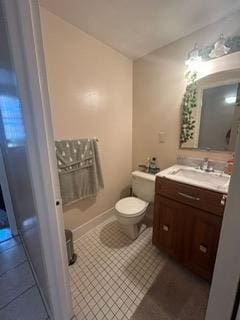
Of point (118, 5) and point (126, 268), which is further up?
point (118, 5)

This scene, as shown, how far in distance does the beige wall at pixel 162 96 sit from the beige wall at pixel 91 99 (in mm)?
162

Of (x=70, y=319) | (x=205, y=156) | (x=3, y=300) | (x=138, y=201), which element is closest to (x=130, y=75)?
(x=205, y=156)

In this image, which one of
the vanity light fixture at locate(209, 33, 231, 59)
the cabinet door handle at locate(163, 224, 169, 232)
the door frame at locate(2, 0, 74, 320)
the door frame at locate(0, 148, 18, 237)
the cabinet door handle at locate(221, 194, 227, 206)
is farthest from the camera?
the door frame at locate(0, 148, 18, 237)

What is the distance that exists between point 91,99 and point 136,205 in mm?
1309

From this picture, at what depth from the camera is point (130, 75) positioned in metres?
2.14

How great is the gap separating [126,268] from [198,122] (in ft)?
5.35

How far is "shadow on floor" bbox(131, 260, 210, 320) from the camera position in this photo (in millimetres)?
1128

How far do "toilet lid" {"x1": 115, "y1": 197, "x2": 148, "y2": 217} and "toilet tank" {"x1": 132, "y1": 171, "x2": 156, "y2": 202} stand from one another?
3.0 inches

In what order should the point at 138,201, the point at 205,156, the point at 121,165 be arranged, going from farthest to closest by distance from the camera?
the point at 121,165
the point at 138,201
the point at 205,156

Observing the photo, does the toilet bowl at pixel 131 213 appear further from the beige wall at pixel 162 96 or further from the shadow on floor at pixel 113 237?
the beige wall at pixel 162 96

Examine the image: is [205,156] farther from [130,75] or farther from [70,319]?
[70,319]

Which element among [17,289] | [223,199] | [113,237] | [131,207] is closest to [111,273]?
[113,237]

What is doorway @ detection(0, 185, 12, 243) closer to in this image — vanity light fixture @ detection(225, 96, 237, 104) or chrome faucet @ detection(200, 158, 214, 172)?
chrome faucet @ detection(200, 158, 214, 172)

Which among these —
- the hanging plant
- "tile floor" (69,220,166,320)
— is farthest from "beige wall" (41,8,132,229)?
the hanging plant
